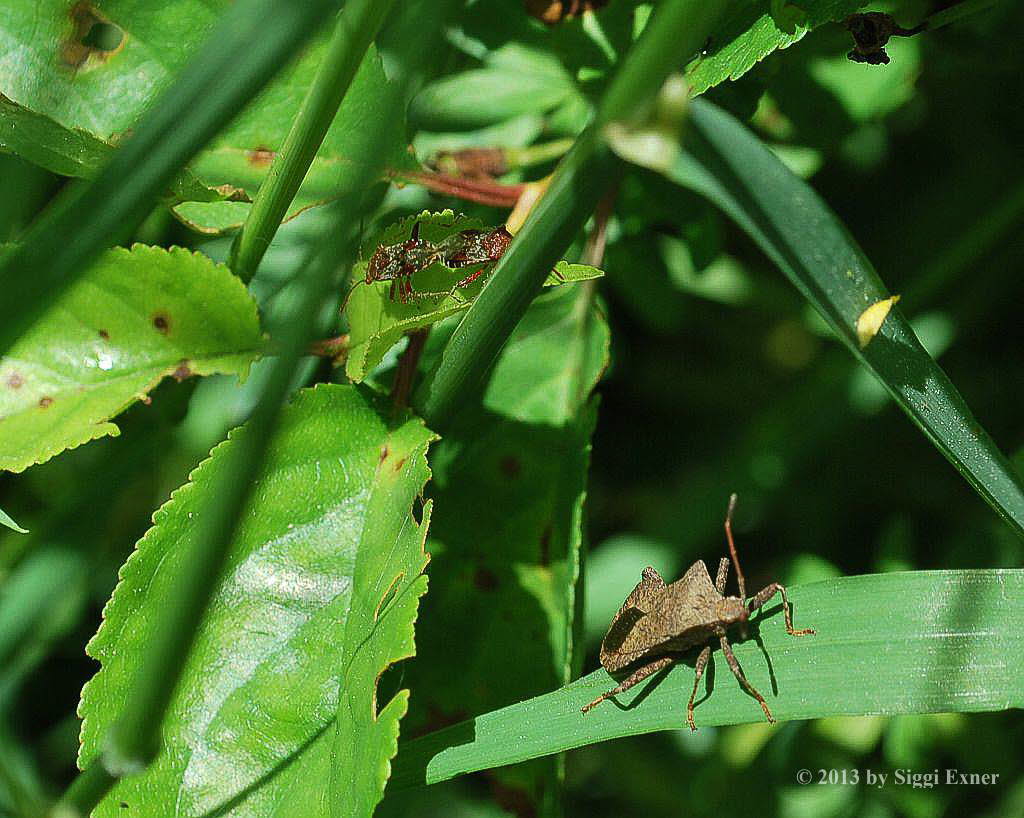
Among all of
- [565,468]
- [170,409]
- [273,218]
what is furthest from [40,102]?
[565,468]

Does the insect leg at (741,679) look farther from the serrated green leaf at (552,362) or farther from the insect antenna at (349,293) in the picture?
the insect antenna at (349,293)

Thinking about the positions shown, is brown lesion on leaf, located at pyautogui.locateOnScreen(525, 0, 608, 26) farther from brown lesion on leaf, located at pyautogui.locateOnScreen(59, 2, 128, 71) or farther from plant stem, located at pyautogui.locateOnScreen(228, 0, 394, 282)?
brown lesion on leaf, located at pyautogui.locateOnScreen(59, 2, 128, 71)

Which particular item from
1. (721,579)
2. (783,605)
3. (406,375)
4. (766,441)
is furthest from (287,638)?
(766,441)

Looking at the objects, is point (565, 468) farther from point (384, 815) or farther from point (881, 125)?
point (881, 125)

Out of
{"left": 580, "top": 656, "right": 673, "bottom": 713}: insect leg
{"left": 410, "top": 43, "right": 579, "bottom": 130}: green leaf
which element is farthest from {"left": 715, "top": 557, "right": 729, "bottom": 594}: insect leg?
{"left": 410, "top": 43, "right": 579, "bottom": 130}: green leaf

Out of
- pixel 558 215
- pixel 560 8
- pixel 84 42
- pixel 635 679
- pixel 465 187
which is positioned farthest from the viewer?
pixel 560 8

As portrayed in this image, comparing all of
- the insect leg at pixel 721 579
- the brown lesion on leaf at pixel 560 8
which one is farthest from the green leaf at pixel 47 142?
the insect leg at pixel 721 579

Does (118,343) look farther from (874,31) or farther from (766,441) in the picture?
(766,441)
